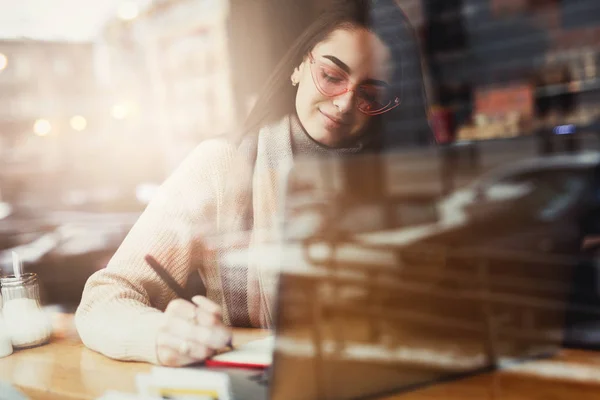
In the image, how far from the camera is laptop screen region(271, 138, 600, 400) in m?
1.03

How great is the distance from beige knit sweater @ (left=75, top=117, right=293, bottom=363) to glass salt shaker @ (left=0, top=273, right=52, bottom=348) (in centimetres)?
8

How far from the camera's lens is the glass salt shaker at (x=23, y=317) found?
4.15 feet

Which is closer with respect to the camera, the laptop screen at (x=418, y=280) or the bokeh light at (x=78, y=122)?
the laptop screen at (x=418, y=280)

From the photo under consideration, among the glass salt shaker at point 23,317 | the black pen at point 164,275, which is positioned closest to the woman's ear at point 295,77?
the black pen at point 164,275

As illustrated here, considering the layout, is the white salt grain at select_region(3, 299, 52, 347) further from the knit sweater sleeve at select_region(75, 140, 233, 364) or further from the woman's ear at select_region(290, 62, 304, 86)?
the woman's ear at select_region(290, 62, 304, 86)

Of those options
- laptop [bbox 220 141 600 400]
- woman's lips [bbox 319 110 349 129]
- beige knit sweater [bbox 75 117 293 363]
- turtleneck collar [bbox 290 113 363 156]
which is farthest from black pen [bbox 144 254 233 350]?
woman's lips [bbox 319 110 349 129]

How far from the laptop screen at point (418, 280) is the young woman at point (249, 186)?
94 millimetres

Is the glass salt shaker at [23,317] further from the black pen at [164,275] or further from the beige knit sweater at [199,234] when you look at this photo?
the black pen at [164,275]

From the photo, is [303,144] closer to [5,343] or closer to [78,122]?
[78,122]

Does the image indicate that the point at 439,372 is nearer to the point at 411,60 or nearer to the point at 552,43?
the point at 411,60

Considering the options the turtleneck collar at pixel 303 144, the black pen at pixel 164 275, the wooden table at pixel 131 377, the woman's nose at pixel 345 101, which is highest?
the woman's nose at pixel 345 101

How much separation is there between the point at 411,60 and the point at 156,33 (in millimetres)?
706

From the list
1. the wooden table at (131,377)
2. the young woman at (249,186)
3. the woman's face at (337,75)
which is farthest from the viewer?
the woman's face at (337,75)

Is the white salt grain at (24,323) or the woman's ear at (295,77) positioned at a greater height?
the woman's ear at (295,77)
